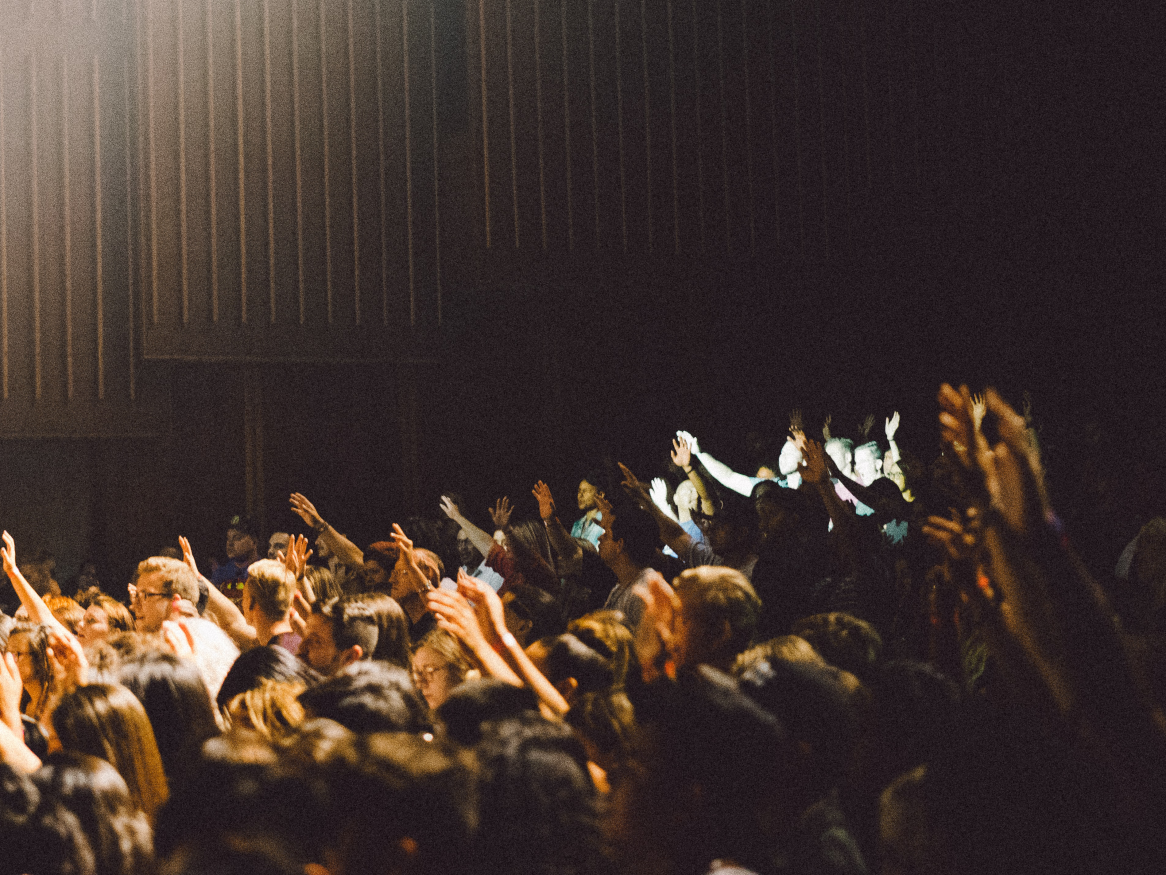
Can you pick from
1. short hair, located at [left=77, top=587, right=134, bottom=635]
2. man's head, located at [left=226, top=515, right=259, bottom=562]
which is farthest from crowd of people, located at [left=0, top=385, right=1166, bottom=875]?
man's head, located at [left=226, top=515, right=259, bottom=562]

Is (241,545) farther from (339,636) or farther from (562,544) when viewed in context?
(339,636)

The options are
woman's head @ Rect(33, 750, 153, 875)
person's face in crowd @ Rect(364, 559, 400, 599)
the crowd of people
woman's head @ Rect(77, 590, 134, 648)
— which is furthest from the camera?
person's face in crowd @ Rect(364, 559, 400, 599)

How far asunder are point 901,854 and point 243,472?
832cm

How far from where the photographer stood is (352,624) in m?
3.30

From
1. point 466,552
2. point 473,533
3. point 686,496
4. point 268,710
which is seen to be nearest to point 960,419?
point 268,710

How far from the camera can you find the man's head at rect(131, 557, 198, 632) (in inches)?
166

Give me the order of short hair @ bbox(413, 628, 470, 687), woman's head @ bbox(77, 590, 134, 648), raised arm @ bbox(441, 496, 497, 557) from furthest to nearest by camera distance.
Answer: raised arm @ bbox(441, 496, 497, 557), woman's head @ bbox(77, 590, 134, 648), short hair @ bbox(413, 628, 470, 687)

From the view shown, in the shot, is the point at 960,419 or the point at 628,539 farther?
the point at 628,539

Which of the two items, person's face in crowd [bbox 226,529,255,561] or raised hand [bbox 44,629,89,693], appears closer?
raised hand [bbox 44,629,89,693]

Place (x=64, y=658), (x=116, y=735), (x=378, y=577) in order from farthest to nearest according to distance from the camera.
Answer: (x=378, y=577) → (x=64, y=658) → (x=116, y=735)

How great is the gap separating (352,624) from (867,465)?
5.74m

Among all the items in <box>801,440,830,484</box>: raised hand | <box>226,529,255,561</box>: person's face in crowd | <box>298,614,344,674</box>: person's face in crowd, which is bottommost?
<box>226,529,255,561</box>: person's face in crowd

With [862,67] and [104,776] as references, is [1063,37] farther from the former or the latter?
[104,776]

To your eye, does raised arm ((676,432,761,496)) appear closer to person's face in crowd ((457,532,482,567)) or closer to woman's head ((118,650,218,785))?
person's face in crowd ((457,532,482,567))
